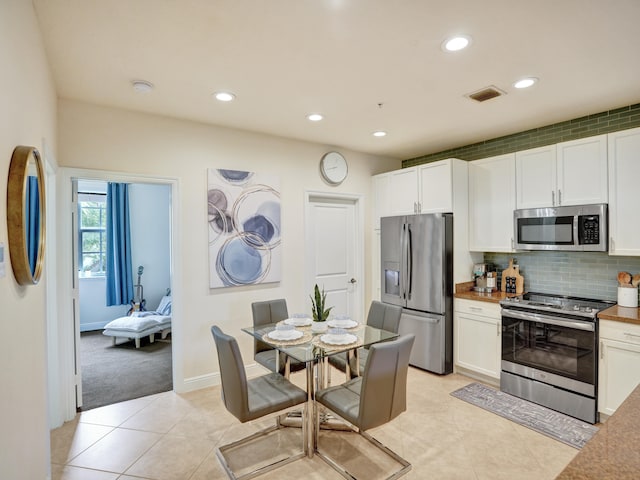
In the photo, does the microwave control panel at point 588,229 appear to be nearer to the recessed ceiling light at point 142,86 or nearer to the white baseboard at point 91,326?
the recessed ceiling light at point 142,86

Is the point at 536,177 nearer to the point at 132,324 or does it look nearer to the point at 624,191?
the point at 624,191

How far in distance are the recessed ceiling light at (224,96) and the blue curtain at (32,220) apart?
59.4 inches

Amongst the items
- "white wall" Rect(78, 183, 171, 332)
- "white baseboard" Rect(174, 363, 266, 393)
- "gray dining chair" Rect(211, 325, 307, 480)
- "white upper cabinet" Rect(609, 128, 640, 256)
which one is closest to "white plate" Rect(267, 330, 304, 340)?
"gray dining chair" Rect(211, 325, 307, 480)

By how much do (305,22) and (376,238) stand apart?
318 centimetres

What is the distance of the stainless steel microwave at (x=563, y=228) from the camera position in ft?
9.87

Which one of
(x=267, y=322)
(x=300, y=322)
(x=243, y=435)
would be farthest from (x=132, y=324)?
(x=300, y=322)

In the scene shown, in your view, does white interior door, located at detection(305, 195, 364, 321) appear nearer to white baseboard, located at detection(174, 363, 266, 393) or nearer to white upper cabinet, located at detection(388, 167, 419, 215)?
white upper cabinet, located at detection(388, 167, 419, 215)

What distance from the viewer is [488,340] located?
356cm

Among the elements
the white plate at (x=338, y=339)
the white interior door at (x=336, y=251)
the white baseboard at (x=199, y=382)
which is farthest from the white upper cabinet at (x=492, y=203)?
the white baseboard at (x=199, y=382)

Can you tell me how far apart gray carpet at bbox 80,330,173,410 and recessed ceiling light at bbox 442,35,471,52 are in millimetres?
3808

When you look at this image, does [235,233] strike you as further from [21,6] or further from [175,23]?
[21,6]

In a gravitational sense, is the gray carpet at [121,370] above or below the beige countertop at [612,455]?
below

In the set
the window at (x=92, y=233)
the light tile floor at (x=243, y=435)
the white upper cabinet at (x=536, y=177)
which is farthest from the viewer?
the window at (x=92, y=233)

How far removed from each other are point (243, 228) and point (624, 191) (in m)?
3.45
